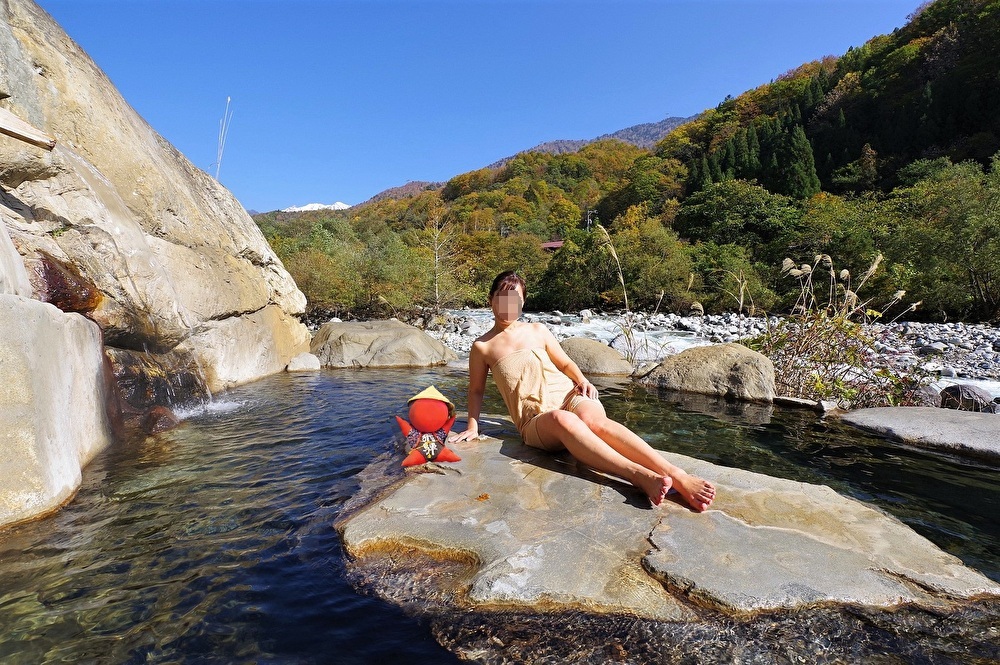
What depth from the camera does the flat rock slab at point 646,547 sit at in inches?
81.5

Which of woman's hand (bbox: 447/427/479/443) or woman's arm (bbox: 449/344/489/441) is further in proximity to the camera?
woman's hand (bbox: 447/427/479/443)

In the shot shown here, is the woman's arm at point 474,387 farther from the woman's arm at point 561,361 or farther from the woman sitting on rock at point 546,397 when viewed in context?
the woman's arm at point 561,361

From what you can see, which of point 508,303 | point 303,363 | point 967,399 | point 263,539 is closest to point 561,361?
point 508,303

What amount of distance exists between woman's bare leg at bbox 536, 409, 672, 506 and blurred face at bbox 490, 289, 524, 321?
2.36ft

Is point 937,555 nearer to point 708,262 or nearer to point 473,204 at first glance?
point 708,262

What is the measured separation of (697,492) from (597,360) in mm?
6957

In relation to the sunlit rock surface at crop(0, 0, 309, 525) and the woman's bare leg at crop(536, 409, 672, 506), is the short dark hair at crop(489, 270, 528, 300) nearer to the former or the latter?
the woman's bare leg at crop(536, 409, 672, 506)

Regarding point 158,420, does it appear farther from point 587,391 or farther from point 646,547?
point 646,547

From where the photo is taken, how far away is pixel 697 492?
8.73 ft

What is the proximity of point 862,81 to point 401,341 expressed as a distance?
5156 cm

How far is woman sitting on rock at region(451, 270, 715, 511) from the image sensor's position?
2.96 meters

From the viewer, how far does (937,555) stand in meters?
2.35

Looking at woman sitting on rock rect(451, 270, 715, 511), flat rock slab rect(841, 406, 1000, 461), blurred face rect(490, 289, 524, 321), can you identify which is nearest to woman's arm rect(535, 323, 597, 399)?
woman sitting on rock rect(451, 270, 715, 511)

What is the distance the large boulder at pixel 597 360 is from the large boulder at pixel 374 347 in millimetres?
3209
